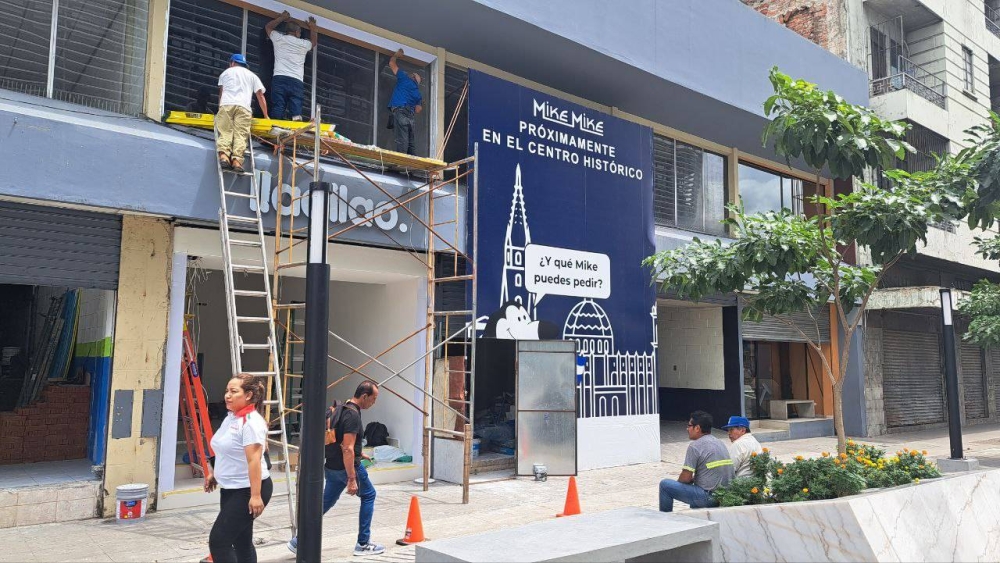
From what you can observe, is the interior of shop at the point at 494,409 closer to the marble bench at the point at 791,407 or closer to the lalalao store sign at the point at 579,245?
the lalalao store sign at the point at 579,245

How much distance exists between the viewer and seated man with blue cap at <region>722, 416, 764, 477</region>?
773 cm

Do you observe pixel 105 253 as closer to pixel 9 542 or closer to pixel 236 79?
pixel 236 79

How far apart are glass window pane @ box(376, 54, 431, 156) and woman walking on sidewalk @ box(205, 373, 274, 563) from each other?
6.80 metres

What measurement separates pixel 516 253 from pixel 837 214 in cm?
484

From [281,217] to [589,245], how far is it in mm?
5507

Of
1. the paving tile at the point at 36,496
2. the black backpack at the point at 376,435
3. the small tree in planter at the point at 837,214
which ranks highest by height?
the small tree in planter at the point at 837,214

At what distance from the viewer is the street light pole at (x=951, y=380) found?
38.0ft

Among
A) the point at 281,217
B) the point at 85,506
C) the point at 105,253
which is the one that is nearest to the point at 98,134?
the point at 105,253

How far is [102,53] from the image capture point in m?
9.05

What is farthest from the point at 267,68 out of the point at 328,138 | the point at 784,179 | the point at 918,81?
the point at 918,81

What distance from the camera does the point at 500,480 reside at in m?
11.3

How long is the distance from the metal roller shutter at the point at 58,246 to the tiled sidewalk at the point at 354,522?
2686 millimetres

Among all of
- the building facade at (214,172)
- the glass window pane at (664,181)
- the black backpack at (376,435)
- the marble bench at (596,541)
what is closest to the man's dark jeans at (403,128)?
the building facade at (214,172)

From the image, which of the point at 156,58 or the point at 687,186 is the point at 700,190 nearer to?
the point at 687,186
